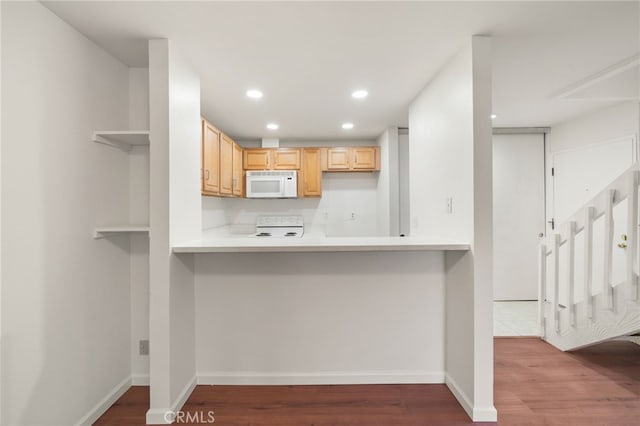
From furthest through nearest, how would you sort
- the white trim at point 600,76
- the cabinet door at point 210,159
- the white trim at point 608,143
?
the white trim at point 608,143, the cabinet door at point 210,159, the white trim at point 600,76

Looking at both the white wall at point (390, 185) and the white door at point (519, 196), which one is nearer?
the white wall at point (390, 185)

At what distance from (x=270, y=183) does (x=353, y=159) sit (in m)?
1.22

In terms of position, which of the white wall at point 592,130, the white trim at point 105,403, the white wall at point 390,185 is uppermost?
the white wall at point 592,130

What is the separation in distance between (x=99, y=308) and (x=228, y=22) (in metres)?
1.89

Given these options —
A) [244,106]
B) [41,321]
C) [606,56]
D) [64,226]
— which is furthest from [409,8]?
[41,321]

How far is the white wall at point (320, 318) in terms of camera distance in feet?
7.73

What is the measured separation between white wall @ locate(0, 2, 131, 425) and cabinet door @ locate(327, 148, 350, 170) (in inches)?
110

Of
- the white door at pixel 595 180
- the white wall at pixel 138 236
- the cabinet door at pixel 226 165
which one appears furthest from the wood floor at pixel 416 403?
the cabinet door at pixel 226 165

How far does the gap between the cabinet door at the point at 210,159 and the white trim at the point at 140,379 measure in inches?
59.4

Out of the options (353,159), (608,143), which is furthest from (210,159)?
(608,143)

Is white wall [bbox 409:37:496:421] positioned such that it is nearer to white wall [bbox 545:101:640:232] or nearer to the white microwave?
white wall [bbox 545:101:640:232]

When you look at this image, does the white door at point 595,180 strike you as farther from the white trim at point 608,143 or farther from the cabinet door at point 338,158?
the cabinet door at point 338,158

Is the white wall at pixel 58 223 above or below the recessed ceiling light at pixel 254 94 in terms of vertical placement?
below

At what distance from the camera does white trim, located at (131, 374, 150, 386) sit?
7.71 feet
